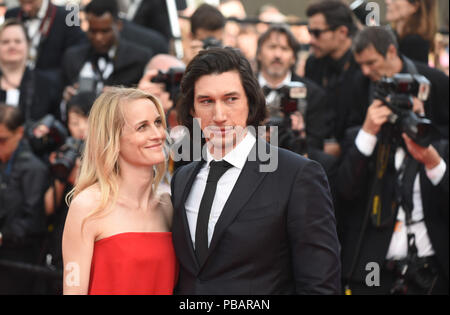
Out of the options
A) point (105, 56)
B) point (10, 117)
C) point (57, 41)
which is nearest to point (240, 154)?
point (10, 117)

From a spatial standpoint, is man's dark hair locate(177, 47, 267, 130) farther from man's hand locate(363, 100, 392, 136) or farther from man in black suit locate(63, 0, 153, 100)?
man in black suit locate(63, 0, 153, 100)

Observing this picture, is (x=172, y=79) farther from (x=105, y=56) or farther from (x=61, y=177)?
(x=105, y=56)

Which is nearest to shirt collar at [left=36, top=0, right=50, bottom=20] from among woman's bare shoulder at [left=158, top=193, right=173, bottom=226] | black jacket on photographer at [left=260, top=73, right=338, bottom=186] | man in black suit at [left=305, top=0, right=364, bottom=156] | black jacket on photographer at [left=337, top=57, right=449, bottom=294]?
man in black suit at [left=305, top=0, right=364, bottom=156]

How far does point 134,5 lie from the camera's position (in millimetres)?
6098

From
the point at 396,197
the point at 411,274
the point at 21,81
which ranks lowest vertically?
the point at 411,274

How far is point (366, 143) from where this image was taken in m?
3.73

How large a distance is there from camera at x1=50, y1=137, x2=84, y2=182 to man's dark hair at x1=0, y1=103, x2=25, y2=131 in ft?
1.41

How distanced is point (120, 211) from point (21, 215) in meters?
1.86

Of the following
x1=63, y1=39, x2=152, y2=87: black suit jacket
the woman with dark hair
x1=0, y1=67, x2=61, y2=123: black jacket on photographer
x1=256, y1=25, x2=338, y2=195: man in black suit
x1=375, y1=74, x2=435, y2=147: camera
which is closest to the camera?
x1=375, y1=74, x2=435, y2=147: camera

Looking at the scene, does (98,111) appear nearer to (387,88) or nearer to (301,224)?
(301,224)

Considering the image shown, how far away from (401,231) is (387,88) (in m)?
0.75

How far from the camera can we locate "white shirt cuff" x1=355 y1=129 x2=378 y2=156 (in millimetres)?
3725

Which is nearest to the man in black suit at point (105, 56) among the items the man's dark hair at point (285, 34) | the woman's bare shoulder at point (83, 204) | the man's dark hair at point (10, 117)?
the man's dark hair at point (10, 117)
